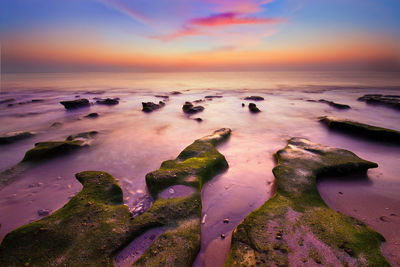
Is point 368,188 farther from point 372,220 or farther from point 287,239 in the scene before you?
point 287,239

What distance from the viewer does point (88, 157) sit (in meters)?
7.84

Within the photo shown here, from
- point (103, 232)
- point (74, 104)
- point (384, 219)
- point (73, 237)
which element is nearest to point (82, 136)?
point (73, 237)

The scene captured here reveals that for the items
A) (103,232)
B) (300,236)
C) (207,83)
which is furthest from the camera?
(207,83)

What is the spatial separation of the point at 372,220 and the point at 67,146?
33.5 feet

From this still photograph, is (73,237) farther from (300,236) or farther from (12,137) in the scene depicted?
(12,137)

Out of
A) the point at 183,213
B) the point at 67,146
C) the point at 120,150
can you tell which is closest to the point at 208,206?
the point at 183,213

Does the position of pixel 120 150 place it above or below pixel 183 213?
below

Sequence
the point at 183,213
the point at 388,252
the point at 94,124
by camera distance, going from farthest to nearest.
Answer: the point at 94,124 < the point at 183,213 < the point at 388,252

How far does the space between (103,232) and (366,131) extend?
11.6 meters

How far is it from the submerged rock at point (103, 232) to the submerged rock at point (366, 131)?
9.25m

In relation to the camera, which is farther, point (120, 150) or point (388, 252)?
point (120, 150)

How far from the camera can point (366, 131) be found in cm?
932

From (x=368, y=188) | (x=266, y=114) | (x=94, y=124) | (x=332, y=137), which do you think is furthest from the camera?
(x=266, y=114)

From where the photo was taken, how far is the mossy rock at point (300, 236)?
10.0ft
